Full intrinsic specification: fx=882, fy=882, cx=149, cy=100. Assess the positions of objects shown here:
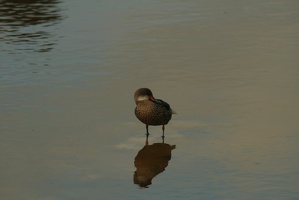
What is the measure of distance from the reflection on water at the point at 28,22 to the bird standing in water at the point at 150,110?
6.13 metres

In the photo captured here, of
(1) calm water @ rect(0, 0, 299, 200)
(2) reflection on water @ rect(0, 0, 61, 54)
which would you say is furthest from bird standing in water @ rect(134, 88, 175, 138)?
(2) reflection on water @ rect(0, 0, 61, 54)

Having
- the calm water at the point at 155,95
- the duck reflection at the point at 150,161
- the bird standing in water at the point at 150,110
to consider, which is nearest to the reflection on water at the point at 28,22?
the calm water at the point at 155,95

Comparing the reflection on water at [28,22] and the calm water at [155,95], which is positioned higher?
the calm water at [155,95]

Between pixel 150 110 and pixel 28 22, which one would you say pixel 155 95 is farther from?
pixel 28 22

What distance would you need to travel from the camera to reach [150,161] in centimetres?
1105

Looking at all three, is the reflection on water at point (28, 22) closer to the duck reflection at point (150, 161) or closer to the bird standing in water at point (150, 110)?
the bird standing in water at point (150, 110)

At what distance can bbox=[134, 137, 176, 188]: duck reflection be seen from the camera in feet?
33.5

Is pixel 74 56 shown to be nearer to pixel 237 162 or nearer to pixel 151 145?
pixel 151 145

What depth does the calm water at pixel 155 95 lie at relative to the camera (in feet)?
33.0

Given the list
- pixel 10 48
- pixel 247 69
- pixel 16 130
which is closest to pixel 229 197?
pixel 16 130

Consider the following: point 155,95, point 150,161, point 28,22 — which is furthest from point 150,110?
point 28,22

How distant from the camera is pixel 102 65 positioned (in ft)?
53.6

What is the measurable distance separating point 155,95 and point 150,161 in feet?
10.2

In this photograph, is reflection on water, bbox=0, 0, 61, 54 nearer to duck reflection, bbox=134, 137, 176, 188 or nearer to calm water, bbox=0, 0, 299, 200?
calm water, bbox=0, 0, 299, 200
